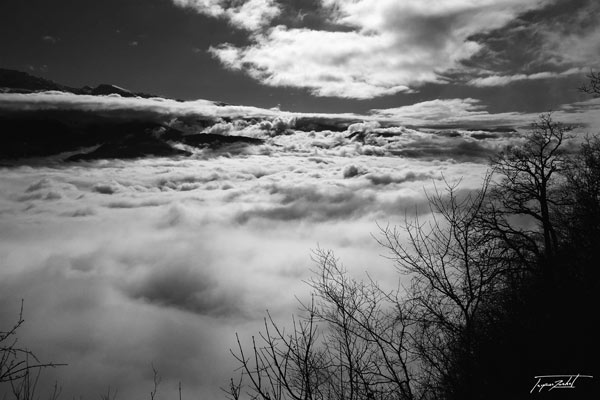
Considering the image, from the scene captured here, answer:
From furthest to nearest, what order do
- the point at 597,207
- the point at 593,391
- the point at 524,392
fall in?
1. the point at 597,207
2. the point at 524,392
3. the point at 593,391

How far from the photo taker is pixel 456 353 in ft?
25.1

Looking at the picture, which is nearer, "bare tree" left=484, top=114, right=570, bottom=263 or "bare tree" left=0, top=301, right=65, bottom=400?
"bare tree" left=0, top=301, right=65, bottom=400

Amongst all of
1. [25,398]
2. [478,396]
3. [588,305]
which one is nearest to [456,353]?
[478,396]

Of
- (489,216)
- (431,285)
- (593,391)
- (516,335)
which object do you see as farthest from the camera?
(489,216)

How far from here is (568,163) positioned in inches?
687

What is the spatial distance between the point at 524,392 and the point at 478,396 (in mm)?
1271

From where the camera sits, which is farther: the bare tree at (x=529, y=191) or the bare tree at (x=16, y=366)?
the bare tree at (x=529, y=191)

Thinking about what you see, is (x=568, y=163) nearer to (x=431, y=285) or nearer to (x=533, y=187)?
(x=533, y=187)

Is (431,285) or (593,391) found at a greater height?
(431,285)

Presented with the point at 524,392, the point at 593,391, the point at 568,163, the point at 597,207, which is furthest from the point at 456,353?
the point at 568,163

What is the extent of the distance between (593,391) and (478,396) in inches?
75.9

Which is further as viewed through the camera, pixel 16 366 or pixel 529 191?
pixel 529 191


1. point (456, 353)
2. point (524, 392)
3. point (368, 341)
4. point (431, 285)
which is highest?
point (431, 285)

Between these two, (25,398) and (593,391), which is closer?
(25,398)
